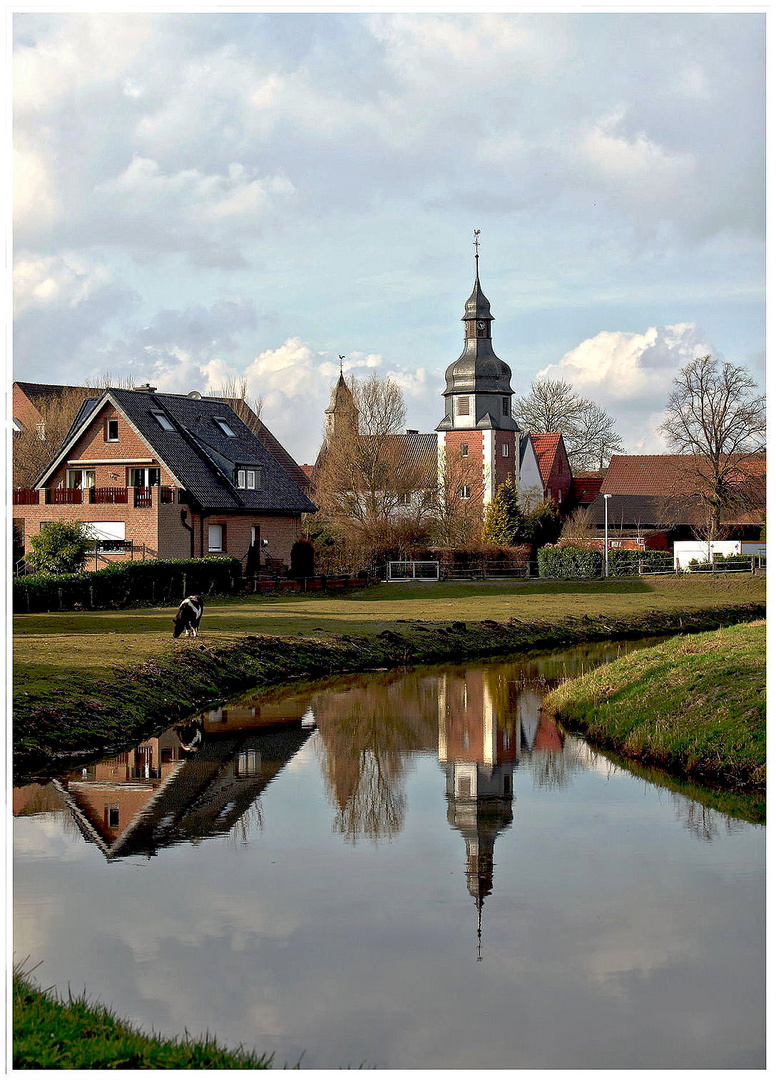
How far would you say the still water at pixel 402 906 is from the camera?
289 inches

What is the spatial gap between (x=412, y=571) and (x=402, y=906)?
147 ft

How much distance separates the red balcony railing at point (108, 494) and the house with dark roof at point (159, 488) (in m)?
0.04

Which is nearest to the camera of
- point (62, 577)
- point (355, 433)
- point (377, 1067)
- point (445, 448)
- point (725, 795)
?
point (377, 1067)

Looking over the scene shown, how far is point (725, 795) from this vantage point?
1352 centimetres

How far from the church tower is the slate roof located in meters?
23.8

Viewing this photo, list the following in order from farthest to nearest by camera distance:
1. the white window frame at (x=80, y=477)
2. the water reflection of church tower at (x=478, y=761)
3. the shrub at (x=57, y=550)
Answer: the white window frame at (x=80, y=477) < the shrub at (x=57, y=550) < the water reflection of church tower at (x=478, y=761)

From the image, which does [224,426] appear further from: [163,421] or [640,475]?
[640,475]

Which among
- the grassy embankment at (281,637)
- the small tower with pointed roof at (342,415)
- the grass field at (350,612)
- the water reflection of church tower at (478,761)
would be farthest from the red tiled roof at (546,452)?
the water reflection of church tower at (478,761)

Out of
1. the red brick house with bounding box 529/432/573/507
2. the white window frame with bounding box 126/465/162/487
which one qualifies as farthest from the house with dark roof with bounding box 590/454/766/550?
the white window frame with bounding box 126/465/162/487

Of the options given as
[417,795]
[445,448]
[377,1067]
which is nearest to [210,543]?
[445,448]

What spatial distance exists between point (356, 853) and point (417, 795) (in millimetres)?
2913

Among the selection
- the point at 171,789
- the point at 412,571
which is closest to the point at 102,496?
the point at 412,571

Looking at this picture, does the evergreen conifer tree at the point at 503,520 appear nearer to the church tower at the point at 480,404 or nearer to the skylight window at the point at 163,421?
the church tower at the point at 480,404
